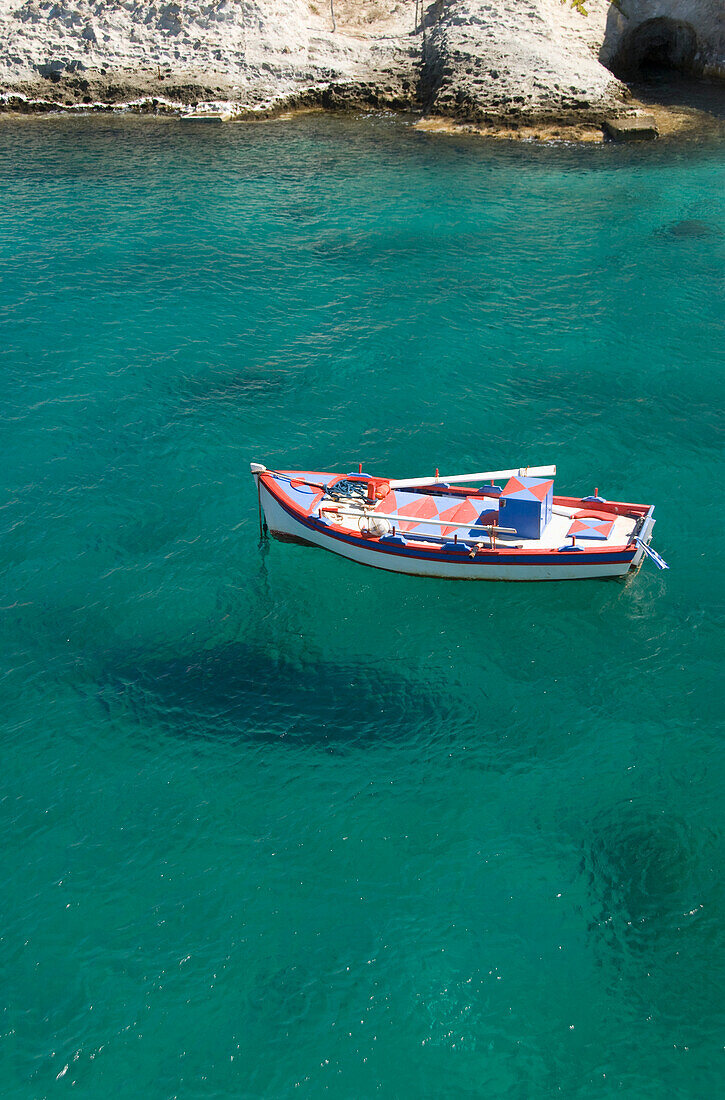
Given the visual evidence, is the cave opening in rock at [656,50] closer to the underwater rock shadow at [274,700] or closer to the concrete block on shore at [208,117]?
the concrete block on shore at [208,117]

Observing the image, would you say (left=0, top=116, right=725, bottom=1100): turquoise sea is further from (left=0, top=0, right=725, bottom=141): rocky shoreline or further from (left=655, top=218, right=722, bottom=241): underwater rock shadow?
(left=0, top=0, right=725, bottom=141): rocky shoreline

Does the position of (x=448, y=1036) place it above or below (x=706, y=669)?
below

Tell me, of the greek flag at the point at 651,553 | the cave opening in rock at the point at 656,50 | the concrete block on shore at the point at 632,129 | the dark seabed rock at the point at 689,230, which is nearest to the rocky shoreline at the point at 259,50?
the cave opening in rock at the point at 656,50

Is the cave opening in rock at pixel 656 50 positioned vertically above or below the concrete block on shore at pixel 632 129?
above

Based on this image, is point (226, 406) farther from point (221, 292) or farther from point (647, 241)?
point (647, 241)

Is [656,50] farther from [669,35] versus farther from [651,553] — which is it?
[651,553]

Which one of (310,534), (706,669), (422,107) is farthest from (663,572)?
(422,107)

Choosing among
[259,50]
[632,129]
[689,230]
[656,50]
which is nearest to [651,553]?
[689,230]
